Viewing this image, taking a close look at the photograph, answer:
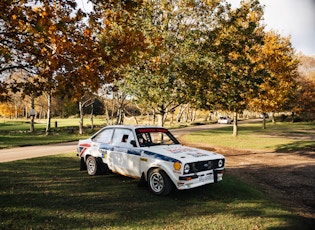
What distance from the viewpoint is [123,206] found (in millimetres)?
6160

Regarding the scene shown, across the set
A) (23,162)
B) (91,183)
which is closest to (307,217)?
(91,183)

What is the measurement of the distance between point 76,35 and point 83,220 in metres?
4.82

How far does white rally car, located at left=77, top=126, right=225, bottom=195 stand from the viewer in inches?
256

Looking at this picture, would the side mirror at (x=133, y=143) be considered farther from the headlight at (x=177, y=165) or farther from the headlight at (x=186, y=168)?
the headlight at (x=186, y=168)

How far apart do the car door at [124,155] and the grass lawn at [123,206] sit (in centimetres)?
47

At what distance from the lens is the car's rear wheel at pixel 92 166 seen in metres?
8.66

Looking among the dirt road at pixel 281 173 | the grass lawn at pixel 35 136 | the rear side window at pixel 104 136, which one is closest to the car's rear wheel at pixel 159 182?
the rear side window at pixel 104 136

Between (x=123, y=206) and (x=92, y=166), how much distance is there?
3.08 m

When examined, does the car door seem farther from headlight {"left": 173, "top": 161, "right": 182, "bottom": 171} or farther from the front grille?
the front grille

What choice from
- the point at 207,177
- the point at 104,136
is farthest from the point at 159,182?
the point at 104,136

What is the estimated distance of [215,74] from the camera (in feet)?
47.2

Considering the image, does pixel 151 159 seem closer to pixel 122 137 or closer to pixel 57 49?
pixel 122 137

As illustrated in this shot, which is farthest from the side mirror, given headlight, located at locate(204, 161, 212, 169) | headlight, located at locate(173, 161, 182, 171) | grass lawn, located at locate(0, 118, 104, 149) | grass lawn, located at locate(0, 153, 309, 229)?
grass lawn, located at locate(0, 118, 104, 149)

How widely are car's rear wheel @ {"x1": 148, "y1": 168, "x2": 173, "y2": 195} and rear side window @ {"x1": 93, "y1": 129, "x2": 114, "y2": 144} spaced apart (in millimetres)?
2220
